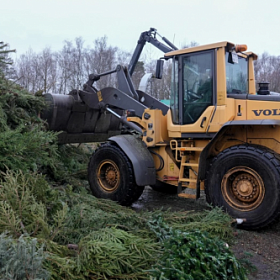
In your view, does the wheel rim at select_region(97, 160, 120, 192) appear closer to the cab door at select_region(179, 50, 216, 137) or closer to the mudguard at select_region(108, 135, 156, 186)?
the mudguard at select_region(108, 135, 156, 186)

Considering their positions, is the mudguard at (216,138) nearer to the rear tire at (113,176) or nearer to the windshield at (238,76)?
the windshield at (238,76)

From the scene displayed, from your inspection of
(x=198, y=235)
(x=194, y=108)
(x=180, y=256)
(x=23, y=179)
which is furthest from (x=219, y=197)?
(x=23, y=179)

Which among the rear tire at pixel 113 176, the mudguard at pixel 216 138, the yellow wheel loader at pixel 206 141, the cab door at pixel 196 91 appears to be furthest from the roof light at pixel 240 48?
the rear tire at pixel 113 176

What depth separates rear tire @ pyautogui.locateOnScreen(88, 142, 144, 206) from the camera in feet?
19.8

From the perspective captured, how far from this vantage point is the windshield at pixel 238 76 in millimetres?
5652

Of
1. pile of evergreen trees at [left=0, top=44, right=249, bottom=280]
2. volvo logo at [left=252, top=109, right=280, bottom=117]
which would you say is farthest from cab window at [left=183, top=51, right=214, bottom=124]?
pile of evergreen trees at [left=0, top=44, right=249, bottom=280]

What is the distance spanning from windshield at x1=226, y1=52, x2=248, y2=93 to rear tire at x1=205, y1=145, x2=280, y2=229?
1.16 meters

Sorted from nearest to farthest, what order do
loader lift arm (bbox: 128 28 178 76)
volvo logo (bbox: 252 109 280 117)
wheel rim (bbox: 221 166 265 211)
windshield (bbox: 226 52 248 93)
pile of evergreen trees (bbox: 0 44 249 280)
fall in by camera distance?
pile of evergreen trees (bbox: 0 44 249 280), wheel rim (bbox: 221 166 265 211), volvo logo (bbox: 252 109 280 117), windshield (bbox: 226 52 248 93), loader lift arm (bbox: 128 28 178 76)

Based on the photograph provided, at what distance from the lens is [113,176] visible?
638cm

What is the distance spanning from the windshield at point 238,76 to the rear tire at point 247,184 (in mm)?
1157

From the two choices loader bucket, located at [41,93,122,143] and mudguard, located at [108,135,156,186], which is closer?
mudguard, located at [108,135,156,186]

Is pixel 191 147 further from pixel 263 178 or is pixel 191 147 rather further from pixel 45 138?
pixel 45 138

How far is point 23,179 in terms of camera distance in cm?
407

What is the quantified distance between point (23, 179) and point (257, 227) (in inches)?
118
